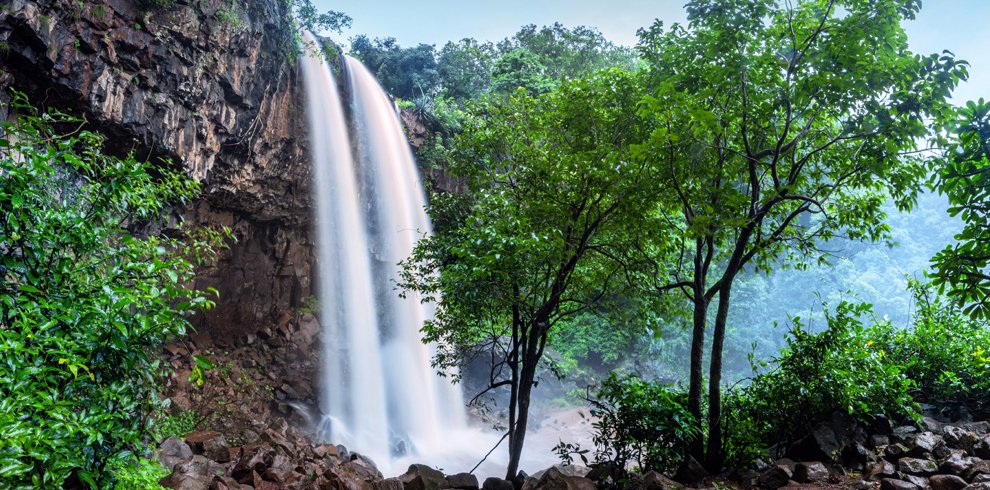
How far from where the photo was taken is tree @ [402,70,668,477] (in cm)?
608

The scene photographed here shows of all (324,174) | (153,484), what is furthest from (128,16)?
(153,484)

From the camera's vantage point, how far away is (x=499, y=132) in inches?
308

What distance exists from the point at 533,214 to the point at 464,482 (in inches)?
140

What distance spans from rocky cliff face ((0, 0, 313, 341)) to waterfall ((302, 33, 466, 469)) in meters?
0.87

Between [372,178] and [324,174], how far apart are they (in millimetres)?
1592

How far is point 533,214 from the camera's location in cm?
685

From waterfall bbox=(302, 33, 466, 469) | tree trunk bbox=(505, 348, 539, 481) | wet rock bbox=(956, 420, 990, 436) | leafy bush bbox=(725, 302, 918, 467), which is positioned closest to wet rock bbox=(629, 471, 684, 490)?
leafy bush bbox=(725, 302, 918, 467)

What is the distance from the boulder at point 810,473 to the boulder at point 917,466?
60 cm

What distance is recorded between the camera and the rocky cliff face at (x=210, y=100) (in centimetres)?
755

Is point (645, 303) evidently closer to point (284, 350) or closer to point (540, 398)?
point (284, 350)

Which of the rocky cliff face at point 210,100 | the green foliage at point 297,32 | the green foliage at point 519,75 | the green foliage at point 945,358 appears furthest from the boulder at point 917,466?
the green foliage at point 519,75

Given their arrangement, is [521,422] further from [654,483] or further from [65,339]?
[65,339]

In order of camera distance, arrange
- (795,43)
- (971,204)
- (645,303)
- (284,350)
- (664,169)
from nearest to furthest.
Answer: (971,204), (795,43), (664,169), (645,303), (284,350)

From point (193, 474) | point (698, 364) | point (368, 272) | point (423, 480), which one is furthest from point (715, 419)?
point (368, 272)
